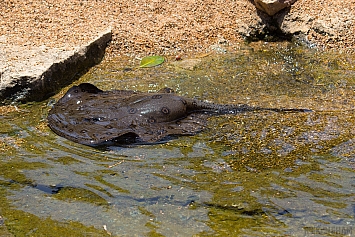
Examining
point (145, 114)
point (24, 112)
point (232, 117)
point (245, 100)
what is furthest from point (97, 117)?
point (245, 100)

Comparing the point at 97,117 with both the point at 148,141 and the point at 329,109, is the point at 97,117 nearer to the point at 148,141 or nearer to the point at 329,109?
the point at 148,141

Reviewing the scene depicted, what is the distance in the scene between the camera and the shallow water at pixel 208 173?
3.63m

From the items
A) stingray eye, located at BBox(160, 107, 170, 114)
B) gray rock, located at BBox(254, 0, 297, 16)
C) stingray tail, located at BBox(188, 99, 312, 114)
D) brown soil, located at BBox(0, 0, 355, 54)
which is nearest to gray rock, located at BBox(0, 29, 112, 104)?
brown soil, located at BBox(0, 0, 355, 54)

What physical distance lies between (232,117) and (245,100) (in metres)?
0.63

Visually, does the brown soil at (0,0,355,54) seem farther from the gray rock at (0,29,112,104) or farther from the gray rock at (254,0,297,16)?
the gray rock at (0,29,112,104)

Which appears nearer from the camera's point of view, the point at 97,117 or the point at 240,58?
the point at 97,117

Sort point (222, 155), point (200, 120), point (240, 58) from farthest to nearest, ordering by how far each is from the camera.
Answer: point (240, 58) → point (200, 120) → point (222, 155)

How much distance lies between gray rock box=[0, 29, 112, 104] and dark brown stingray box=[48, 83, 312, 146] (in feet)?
2.25

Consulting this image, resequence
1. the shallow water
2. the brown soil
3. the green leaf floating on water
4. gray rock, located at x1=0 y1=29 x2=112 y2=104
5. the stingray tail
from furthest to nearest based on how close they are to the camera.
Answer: the brown soil < the green leaf floating on water < gray rock, located at x1=0 y1=29 x2=112 y2=104 < the stingray tail < the shallow water

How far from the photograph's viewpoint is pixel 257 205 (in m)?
3.87

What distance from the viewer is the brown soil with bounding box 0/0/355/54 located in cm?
793

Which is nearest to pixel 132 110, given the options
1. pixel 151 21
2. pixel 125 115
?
pixel 125 115

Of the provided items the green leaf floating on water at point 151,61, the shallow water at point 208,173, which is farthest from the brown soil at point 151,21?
the shallow water at point 208,173

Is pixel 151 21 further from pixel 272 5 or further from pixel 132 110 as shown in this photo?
pixel 132 110
